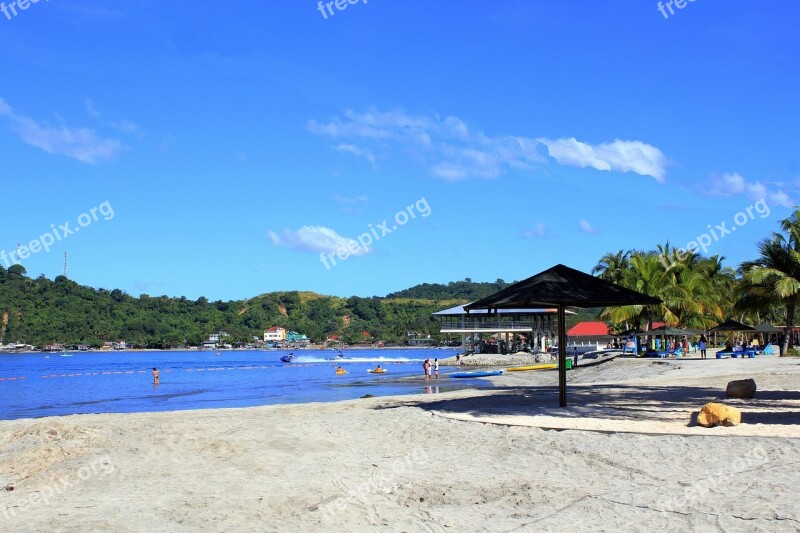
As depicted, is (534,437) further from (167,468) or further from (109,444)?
(109,444)

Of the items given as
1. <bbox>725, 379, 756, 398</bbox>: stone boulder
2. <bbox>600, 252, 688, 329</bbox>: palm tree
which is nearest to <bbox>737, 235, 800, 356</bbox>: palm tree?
<bbox>600, 252, 688, 329</bbox>: palm tree

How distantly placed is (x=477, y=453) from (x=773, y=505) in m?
4.34

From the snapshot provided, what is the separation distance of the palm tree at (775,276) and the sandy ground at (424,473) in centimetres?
2580

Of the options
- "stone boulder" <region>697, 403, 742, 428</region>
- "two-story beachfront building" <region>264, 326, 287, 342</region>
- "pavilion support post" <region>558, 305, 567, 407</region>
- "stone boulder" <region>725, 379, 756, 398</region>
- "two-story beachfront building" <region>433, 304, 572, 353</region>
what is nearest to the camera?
"stone boulder" <region>697, 403, 742, 428</region>

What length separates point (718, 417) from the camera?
36.0ft

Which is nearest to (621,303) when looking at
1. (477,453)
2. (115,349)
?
(477,453)

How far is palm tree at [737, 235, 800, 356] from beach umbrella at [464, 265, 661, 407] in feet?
91.8

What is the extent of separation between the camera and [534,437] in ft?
36.1

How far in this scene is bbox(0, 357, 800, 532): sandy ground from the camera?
741cm

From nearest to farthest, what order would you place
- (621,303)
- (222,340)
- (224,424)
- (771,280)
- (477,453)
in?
1. (477,453)
2. (621,303)
3. (224,424)
4. (771,280)
5. (222,340)

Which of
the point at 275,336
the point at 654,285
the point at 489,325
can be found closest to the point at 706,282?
the point at 654,285

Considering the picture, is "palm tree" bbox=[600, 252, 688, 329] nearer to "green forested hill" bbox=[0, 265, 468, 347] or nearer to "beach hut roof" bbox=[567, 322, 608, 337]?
"beach hut roof" bbox=[567, 322, 608, 337]

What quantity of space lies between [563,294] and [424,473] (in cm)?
520

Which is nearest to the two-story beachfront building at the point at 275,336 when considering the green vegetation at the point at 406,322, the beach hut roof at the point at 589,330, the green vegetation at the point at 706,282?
the green vegetation at the point at 406,322
